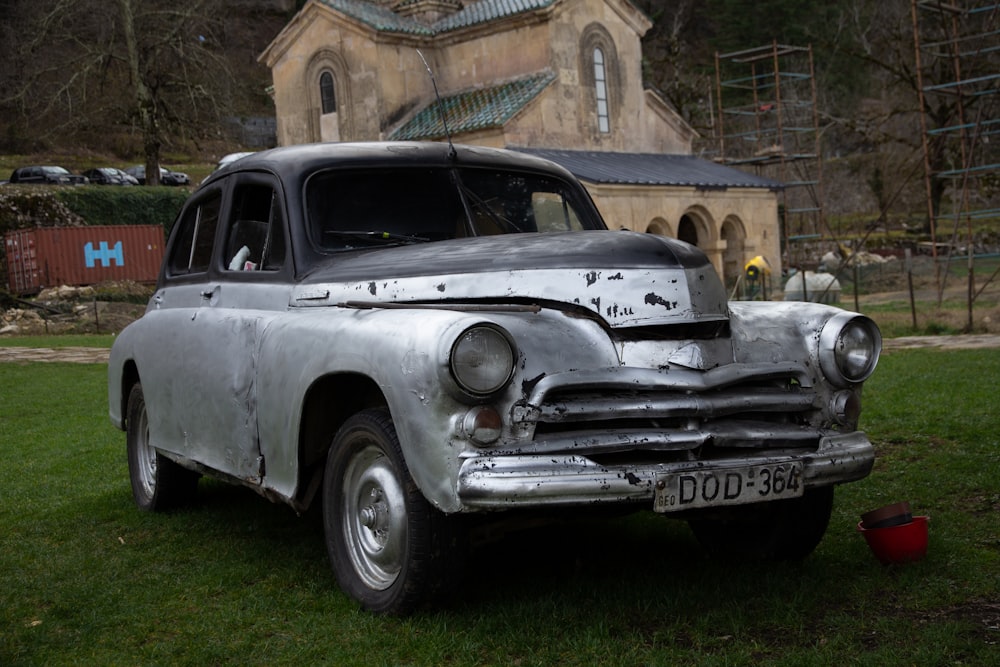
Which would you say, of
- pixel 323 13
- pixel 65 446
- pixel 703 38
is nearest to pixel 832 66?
pixel 703 38

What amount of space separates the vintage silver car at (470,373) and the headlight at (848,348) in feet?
0.04

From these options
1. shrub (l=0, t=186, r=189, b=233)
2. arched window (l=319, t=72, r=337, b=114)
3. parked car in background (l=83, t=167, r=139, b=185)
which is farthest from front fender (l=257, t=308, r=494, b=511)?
parked car in background (l=83, t=167, r=139, b=185)

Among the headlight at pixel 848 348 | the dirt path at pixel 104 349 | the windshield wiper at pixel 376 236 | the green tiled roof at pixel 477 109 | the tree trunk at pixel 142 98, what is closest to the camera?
the headlight at pixel 848 348

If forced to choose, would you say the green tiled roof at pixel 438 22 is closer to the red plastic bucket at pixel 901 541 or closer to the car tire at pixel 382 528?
the red plastic bucket at pixel 901 541

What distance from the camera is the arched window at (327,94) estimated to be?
34.4 m

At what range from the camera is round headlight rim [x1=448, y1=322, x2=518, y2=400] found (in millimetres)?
3793

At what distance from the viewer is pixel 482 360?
3863 millimetres

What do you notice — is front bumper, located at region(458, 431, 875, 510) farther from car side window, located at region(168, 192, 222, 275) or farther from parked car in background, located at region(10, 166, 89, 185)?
parked car in background, located at region(10, 166, 89, 185)

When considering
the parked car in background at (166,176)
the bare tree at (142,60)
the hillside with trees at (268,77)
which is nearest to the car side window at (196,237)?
the hillside with trees at (268,77)

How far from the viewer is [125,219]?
41094mm

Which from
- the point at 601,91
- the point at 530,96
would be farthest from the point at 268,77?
the point at 530,96

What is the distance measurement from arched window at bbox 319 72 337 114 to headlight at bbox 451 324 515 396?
3157 centimetres

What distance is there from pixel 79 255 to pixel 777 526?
113 ft

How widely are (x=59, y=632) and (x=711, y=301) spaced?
2912 millimetres
